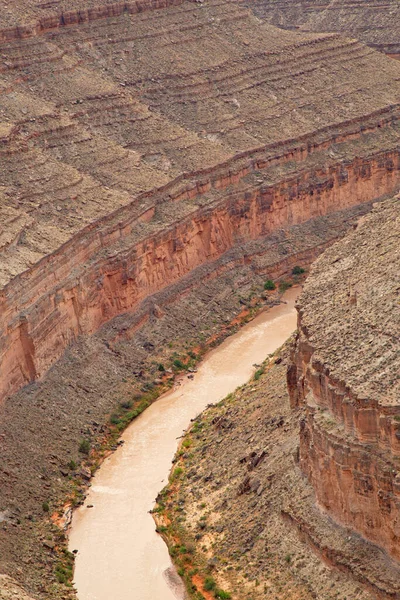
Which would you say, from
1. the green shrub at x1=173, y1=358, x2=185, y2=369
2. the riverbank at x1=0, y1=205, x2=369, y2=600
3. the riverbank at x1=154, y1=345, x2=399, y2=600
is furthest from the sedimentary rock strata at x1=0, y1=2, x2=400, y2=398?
the riverbank at x1=154, y1=345, x2=399, y2=600

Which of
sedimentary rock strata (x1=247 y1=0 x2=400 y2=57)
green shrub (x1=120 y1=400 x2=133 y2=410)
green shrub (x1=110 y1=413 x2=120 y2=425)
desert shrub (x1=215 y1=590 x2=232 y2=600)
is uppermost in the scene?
desert shrub (x1=215 y1=590 x2=232 y2=600)

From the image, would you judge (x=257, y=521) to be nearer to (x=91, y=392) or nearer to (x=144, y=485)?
(x=144, y=485)

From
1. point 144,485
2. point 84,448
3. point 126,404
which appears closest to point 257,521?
point 144,485

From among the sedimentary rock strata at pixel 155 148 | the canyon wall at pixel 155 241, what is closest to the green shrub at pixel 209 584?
the canyon wall at pixel 155 241

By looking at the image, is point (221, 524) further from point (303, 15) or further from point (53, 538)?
point (303, 15)

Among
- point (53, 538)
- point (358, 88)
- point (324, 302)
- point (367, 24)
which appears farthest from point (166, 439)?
point (367, 24)

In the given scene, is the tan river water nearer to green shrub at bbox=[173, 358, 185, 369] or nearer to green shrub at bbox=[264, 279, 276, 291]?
green shrub at bbox=[173, 358, 185, 369]
